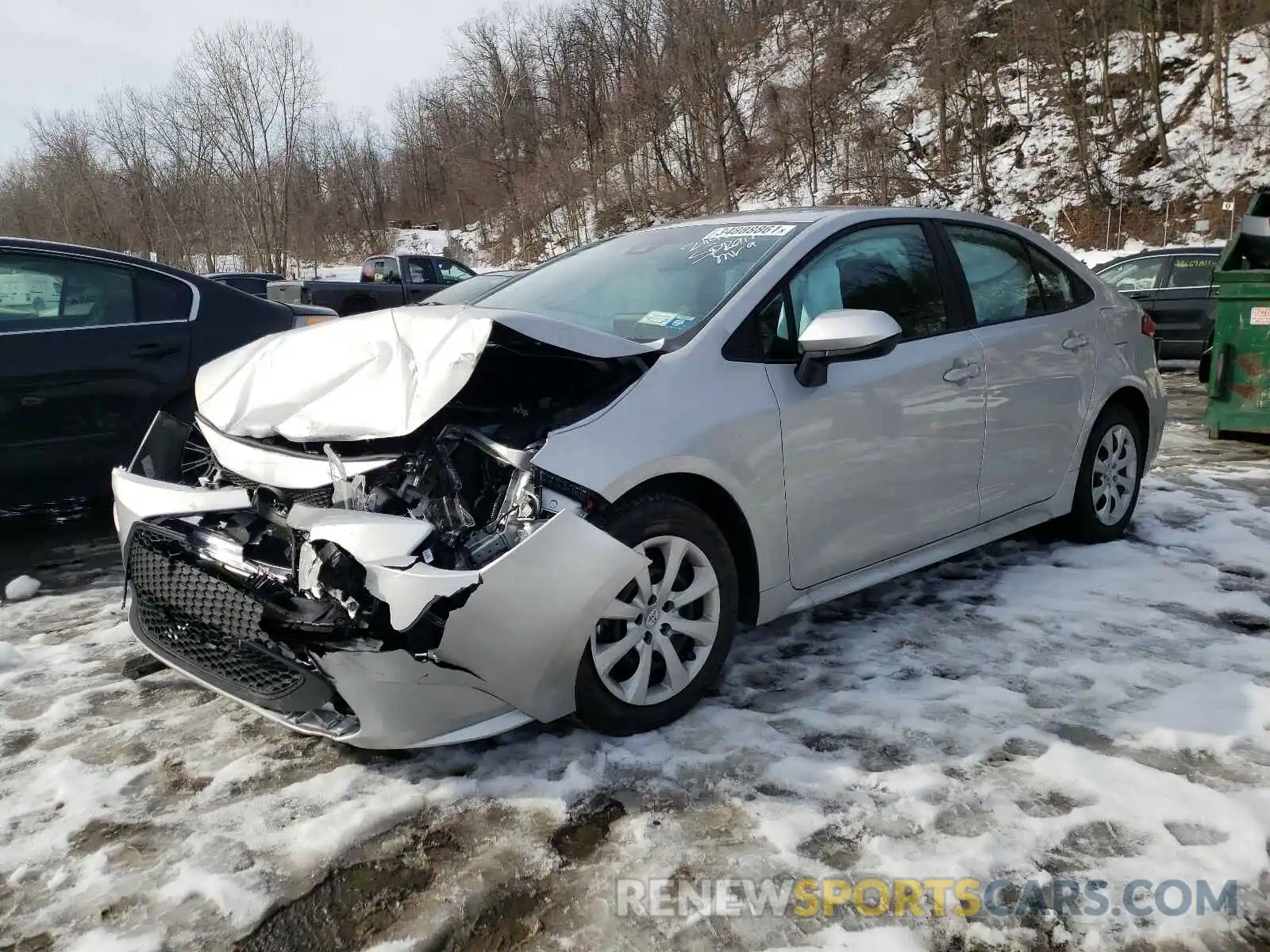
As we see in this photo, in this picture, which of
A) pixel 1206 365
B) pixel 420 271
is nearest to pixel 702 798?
pixel 1206 365

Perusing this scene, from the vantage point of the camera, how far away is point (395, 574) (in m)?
2.22

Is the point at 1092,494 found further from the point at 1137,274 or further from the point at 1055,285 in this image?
the point at 1137,274

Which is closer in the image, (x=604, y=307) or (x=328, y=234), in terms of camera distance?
(x=604, y=307)

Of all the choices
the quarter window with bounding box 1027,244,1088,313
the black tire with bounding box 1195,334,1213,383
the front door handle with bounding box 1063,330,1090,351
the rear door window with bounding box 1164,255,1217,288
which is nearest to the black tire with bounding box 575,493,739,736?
the front door handle with bounding box 1063,330,1090,351

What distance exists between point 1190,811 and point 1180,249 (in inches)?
419

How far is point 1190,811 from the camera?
233 centimetres

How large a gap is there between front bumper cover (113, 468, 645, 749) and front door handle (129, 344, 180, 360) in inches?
104

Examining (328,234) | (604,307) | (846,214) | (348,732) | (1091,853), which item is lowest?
(1091,853)

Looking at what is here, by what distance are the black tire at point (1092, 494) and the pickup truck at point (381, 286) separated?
12.4 meters

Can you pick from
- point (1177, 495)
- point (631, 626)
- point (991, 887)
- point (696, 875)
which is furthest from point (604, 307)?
point (1177, 495)

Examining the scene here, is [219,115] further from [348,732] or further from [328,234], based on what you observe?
[348,732]

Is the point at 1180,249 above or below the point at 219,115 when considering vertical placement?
below

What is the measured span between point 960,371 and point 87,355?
14.1 feet

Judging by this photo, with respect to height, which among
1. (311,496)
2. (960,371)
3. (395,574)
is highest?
(960,371)
